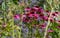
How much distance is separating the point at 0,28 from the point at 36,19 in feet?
1.43

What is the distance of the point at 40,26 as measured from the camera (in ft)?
8.93

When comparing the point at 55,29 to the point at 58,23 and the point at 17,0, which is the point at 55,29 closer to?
the point at 58,23

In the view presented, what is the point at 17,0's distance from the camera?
330 centimetres

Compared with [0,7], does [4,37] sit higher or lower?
lower

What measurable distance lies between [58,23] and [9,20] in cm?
62

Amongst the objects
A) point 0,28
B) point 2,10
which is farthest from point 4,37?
point 2,10

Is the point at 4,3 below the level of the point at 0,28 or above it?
above

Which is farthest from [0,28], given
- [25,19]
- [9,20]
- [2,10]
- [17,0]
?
[17,0]

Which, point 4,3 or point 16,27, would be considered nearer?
point 16,27

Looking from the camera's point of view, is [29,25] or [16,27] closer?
[16,27]

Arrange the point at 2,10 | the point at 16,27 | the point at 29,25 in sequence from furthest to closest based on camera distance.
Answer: the point at 2,10 → the point at 29,25 → the point at 16,27

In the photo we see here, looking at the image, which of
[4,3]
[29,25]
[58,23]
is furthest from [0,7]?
[58,23]

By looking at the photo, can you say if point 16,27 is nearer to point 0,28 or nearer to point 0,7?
point 0,28

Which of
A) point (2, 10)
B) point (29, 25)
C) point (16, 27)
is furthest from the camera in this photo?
point (2, 10)
